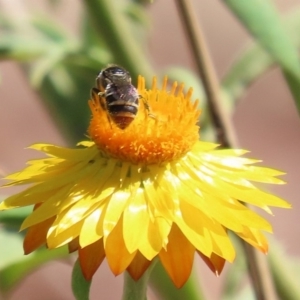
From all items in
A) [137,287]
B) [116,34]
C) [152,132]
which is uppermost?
[116,34]

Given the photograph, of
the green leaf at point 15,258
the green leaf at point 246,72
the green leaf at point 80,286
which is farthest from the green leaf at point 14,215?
the green leaf at point 246,72

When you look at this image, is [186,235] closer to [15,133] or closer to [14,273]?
[14,273]

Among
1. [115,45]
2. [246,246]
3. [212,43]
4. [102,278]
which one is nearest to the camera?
[246,246]

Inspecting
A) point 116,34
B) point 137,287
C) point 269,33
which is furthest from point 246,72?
point 137,287

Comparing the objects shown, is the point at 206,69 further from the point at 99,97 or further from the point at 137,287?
the point at 137,287

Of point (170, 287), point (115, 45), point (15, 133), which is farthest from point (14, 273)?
point (15, 133)

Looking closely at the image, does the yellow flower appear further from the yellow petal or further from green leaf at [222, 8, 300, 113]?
green leaf at [222, 8, 300, 113]
